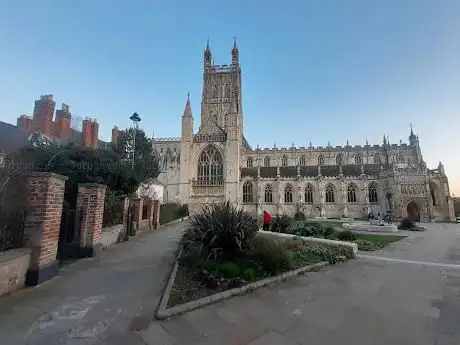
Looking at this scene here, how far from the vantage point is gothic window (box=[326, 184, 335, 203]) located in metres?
44.4

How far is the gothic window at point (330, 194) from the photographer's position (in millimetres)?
44438

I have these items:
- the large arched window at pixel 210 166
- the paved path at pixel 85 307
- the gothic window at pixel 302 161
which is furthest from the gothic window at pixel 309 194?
the paved path at pixel 85 307

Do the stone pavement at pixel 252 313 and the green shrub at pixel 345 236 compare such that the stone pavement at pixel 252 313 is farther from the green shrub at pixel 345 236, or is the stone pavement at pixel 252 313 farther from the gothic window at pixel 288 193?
the gothic window at pixel 288 193

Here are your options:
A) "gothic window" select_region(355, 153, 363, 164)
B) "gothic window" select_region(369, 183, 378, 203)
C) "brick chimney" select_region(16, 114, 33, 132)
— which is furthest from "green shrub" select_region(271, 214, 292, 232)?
"gothic window" select_region(355, 153, 363, 164)

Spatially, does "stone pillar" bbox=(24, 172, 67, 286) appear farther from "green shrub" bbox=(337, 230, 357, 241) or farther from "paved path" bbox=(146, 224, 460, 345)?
"green shrub" bbox=(337, 230, 357, 241)

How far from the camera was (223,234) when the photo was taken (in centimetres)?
711

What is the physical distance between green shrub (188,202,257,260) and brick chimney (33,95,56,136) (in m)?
29.4

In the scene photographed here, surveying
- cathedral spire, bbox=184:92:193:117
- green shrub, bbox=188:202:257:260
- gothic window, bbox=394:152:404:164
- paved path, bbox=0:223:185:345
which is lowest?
paved path, bbox=0:223:185:345

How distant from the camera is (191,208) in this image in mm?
42375

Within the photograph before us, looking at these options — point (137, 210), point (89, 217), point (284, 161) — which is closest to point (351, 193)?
point (284, 161)

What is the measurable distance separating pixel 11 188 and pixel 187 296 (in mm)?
5326

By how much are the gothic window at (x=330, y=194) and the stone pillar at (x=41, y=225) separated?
1741 inches

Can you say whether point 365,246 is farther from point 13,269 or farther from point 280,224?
point 13,269

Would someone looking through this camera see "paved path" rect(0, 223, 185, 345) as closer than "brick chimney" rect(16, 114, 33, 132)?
Yes
